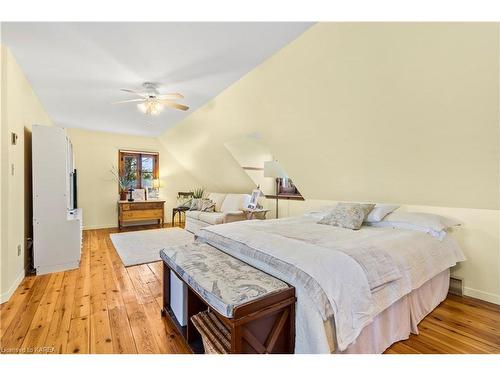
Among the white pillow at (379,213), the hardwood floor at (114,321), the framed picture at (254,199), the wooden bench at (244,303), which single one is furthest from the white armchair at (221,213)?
the wooden bench at (244,303)

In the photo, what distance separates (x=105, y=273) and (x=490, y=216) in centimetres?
432

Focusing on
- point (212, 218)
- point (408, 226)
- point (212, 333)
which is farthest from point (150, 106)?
point (408, 226)

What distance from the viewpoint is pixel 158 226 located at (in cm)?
616

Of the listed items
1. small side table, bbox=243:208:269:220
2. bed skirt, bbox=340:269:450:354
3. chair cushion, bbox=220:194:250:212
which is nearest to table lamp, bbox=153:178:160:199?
chair cushion, bbox=220:194:250:212

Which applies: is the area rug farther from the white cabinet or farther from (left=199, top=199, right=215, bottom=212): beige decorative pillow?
the white cabinet

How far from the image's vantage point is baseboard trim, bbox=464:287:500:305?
7.73 feet

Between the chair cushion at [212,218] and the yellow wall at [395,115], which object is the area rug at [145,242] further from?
the yellow wall at [395,115]

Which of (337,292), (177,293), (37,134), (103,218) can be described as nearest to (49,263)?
(37,134)

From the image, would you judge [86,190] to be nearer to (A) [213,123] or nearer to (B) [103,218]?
(B) [103,218]

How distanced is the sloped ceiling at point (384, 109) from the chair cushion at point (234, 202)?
1556 millimetres

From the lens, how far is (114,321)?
199 cm

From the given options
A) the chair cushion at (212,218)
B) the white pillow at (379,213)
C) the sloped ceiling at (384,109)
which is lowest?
the chair cushion at (212,218)

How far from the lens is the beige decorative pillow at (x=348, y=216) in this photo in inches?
102
